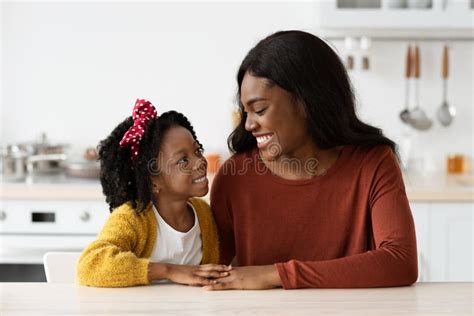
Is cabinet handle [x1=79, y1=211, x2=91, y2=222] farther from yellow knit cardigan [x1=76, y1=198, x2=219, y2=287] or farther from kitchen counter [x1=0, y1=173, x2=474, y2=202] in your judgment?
yellow knit cardigan [x1=76, y1=198, x2=219, y2=287]

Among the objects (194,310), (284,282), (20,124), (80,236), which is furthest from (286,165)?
(20,124)

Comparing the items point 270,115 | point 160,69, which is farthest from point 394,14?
point 270,115

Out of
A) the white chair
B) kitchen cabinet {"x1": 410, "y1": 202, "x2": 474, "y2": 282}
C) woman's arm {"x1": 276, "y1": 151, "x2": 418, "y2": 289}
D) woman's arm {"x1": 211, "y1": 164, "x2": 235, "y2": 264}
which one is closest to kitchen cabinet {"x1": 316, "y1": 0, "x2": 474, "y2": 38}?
kitchen cabinet {"x1": 410, "y1": 202, "x2": 474, "y2": 282}

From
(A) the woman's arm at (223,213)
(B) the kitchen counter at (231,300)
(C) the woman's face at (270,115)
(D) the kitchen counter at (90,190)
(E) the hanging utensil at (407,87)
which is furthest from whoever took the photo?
(E) the hanging utensil at (407,87)

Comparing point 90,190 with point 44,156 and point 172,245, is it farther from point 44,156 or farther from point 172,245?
point 172,245

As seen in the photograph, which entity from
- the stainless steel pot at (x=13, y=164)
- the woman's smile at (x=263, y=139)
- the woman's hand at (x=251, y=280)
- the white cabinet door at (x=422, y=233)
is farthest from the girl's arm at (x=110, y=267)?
the stainless steel pot at (x=13, y=164)

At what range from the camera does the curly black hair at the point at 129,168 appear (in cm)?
175

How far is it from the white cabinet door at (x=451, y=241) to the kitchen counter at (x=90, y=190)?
0.05 meters

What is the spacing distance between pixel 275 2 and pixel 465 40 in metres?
0.87

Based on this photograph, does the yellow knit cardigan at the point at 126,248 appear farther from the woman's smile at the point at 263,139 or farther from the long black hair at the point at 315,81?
the long black hair at the point at 315,81

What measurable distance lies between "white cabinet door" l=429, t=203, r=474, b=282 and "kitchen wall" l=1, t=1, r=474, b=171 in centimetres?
58

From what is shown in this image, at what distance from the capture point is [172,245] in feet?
5.89

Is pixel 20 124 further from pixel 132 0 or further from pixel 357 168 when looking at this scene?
pixel 357 168

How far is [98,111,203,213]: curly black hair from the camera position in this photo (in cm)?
175
